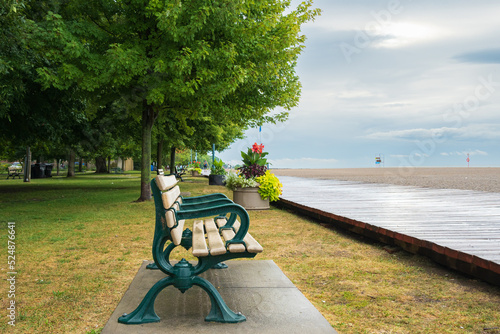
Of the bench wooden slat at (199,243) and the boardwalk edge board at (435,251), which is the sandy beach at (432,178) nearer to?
the boardwalk edge board at (435,251)

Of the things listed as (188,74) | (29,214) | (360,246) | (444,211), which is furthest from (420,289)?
(29,214)

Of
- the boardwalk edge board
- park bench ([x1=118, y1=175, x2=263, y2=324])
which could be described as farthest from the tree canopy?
park bench ([x1=118, y1=175, x2=263, y2=324])

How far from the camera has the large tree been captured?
37.6ft

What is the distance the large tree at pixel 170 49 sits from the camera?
37.6 feet

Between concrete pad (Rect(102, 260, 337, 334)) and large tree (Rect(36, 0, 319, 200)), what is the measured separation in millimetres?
7702

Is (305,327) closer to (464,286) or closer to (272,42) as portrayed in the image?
(464,286)

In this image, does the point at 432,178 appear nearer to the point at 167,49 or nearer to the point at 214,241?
the point at 167,49

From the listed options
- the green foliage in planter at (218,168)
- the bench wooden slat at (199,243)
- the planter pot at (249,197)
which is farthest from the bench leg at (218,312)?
the green foliage in planter at (218,168)

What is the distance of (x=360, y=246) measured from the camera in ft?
22.6

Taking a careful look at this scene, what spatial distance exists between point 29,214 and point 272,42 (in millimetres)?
8631

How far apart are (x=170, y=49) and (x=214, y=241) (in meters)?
9.47

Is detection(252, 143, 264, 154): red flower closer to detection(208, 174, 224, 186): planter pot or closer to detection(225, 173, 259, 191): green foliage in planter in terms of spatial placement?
detection(225, 173, 259, 191): green foliage in planter

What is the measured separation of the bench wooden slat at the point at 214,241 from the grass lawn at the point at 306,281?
3.72ft

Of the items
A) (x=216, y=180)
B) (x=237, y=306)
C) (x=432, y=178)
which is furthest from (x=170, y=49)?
(x=432, y=178)
